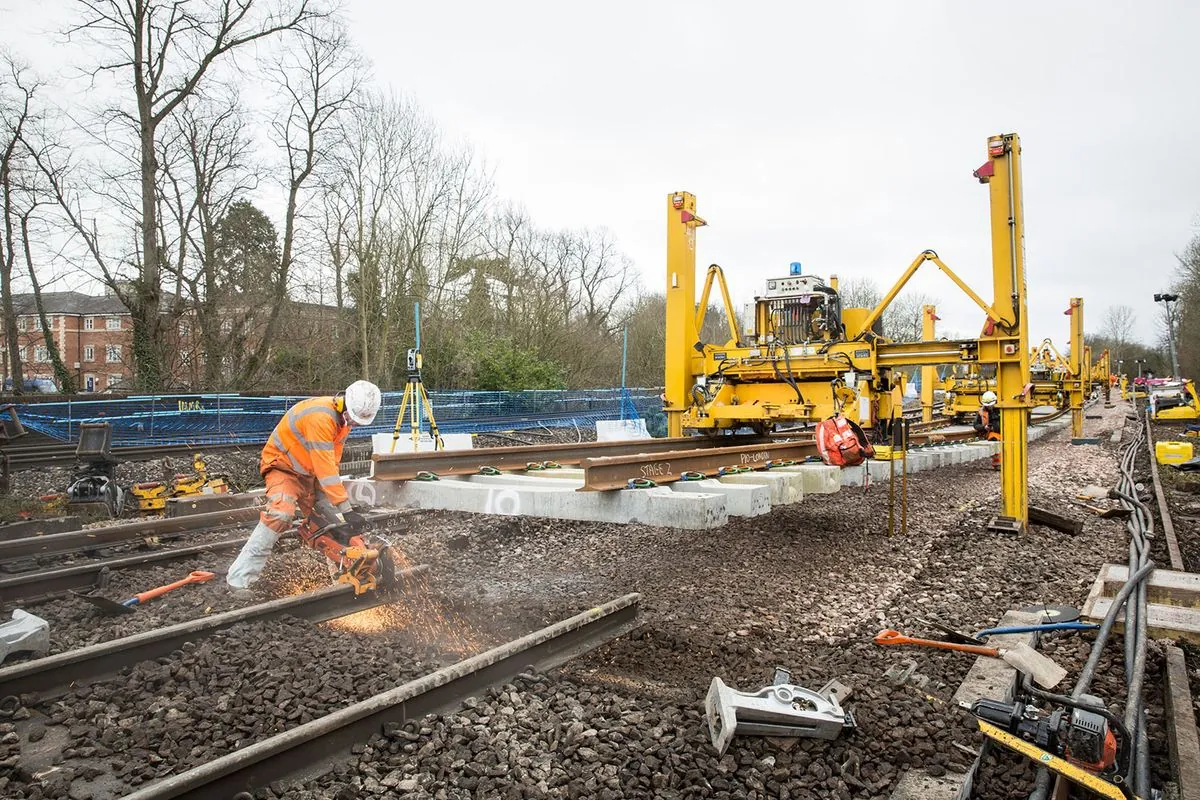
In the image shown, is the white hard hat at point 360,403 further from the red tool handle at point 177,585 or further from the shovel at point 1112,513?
the shovel at point 1112,513

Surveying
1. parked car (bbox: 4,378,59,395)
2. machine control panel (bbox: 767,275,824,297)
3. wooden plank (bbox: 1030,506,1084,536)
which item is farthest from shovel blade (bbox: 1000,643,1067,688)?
parked car (bbox: 4,378,59,395)

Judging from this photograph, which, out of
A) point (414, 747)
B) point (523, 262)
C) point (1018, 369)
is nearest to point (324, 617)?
point (414, 747)

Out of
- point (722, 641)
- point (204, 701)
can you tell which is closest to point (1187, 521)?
point (722, 641)

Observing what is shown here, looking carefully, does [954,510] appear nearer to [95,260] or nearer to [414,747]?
[414,747]

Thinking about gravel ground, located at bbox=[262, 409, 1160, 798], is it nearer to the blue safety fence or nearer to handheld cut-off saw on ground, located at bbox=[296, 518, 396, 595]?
handheld cut-off saw on ground, located at bbox=[296, 518, 396, 595]

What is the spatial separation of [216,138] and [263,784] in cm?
2397

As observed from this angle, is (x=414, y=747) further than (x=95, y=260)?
No

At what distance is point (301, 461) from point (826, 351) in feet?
19.8

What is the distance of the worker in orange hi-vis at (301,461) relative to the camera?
5387 mm

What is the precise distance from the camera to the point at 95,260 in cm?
1989

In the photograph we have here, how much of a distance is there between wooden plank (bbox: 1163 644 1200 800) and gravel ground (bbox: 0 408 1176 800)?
2.12 feet

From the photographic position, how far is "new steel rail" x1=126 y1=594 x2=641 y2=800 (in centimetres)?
273

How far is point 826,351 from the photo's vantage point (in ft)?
28.7

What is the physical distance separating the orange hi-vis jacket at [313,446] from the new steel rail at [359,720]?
2.00 m
